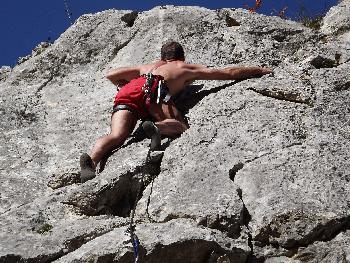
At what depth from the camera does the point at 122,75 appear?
884cm

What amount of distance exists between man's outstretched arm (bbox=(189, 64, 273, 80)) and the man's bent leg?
4.29ft

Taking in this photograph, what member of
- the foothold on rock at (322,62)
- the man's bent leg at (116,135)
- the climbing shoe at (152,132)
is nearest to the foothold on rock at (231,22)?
the foothold on rock at (322,62)

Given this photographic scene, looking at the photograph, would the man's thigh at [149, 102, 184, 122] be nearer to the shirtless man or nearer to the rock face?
the shirtless man

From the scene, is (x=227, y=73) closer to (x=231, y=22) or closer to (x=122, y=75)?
(x=122, y=75)

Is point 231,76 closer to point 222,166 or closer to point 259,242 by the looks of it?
point 222,166

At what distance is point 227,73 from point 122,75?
1713mm

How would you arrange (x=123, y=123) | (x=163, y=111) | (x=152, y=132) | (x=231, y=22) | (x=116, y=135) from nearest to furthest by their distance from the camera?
(x=152, y=132) < (x=116, y=135) < (x=123, y=123) < (x=163, y=111) < (x=231, y=22)

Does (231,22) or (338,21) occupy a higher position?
(231,22)

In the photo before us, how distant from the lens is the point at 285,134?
690 cm

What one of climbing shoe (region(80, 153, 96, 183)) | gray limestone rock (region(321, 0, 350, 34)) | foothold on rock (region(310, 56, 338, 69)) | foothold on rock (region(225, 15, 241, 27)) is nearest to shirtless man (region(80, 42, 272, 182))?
climbing shoe (region(80, 153, 96, 183))

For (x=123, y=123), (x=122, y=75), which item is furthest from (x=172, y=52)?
(x=123, y=123)

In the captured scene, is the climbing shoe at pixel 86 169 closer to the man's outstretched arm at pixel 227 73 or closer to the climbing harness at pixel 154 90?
the climbing harness at pixel 154 90

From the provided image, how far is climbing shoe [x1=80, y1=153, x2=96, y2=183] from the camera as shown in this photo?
6.77 meters

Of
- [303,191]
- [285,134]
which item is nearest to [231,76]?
[285,134]
